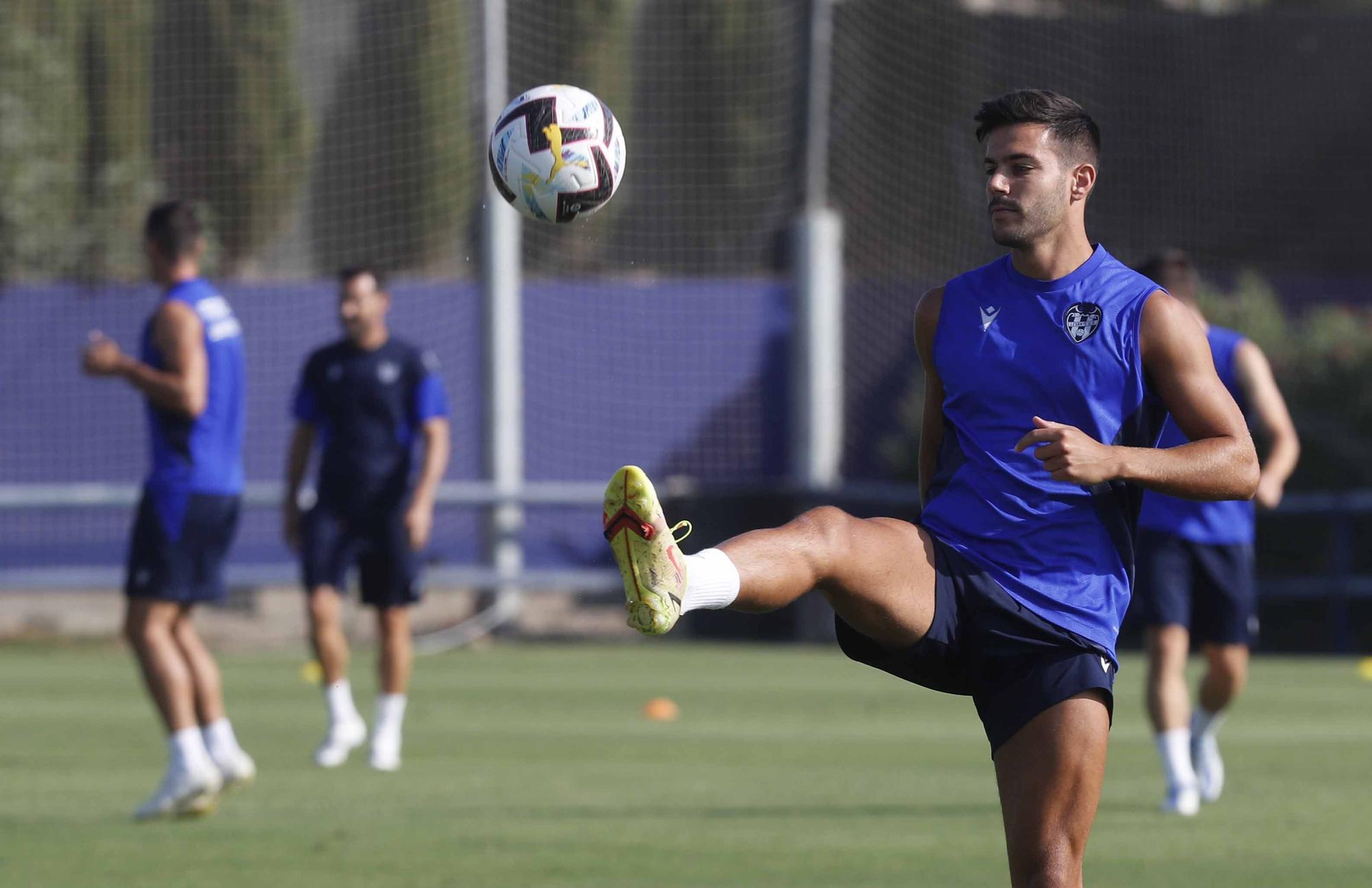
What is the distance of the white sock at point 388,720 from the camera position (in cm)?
1070

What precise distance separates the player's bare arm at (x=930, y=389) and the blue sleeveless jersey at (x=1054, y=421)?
0.15 meters

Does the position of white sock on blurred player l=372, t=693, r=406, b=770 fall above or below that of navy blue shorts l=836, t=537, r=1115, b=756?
below

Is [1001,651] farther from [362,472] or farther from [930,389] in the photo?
[362,472]

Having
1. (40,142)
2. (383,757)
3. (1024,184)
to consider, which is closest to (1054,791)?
(1024,184)

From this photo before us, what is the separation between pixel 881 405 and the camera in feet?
72.5

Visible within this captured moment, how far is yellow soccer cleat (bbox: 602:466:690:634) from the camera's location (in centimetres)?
473

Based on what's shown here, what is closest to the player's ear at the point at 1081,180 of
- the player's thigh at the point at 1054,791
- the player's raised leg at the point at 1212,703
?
the player's thigh at the point at 1054,791

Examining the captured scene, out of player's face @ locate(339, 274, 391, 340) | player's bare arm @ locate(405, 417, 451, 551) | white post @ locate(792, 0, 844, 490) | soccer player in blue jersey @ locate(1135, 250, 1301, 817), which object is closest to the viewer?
soccer player in blue jersey @ locate(1135, 250, 1301, 817)

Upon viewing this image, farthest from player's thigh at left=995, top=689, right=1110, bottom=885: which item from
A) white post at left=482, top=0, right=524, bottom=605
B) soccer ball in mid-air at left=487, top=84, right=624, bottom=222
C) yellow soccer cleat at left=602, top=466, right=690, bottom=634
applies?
white post at left=482, top=0, right=524, bottom=605

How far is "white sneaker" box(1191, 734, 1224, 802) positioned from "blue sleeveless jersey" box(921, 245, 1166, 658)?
14.9ft

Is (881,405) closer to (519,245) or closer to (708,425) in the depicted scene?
(708,425)

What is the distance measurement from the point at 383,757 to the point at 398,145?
11968 mm

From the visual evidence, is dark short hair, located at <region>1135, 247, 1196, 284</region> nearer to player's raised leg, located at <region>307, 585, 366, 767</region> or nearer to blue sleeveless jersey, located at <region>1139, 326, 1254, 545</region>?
blue sleeveless jersey, located at <region>1139, 326, 1254, 545</region>

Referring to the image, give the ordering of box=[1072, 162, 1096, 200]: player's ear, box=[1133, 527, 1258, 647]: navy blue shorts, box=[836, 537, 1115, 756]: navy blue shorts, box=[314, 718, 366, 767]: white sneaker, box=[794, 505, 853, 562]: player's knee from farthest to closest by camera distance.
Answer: box=[314, 718, 366, 767]: white sneaker
box=[1133, 527, 1258, 647]: navy blue shorts
box=[1072, 162, 1096, 200]: player's ear
box=[836, 537, 1115, 756]: navy blue shorts
box=[794, 505, 853, 562]: player's knee
